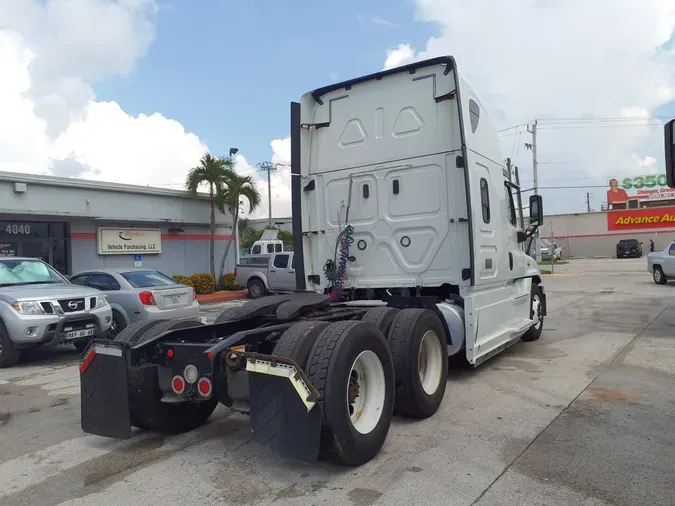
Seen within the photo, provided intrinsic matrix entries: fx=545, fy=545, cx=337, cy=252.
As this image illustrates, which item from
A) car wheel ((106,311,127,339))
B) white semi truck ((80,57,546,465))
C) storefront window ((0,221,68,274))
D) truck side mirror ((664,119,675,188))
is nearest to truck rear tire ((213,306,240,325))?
white semi truck ((80,57,546,465))

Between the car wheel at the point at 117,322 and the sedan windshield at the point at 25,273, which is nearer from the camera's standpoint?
the sedan windshield at the point at 25,273

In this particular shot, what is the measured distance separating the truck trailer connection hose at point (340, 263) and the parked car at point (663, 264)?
54.1 ft

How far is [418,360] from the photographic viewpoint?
16.5 feet

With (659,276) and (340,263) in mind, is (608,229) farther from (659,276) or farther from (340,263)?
(340,263)

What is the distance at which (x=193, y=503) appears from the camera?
3.53 meters

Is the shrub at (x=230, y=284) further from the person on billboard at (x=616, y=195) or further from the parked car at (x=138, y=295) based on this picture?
the person on billboard at (x=616, y=195)

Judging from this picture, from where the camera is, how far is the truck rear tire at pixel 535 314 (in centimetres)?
877

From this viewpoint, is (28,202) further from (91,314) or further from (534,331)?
(534,331)

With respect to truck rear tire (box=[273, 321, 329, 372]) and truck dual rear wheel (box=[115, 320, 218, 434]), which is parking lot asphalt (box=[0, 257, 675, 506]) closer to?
truck dual rear wheel (box=[115, 320, 218, 434])

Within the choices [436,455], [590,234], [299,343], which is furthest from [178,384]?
[590,234]

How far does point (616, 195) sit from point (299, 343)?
2791 inches

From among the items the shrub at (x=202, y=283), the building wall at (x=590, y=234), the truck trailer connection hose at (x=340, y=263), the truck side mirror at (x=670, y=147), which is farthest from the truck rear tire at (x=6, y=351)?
the building wall at (x=590, y=234)

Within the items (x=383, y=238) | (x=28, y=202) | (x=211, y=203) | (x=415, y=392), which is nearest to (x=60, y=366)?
(x=383, y=238)

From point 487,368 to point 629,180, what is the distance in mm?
69760
